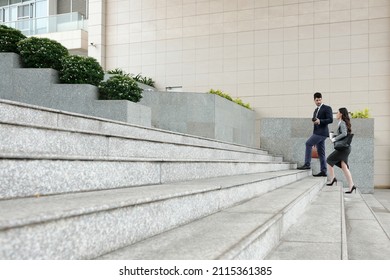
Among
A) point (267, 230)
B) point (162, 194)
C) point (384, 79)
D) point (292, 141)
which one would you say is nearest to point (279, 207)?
point (267, 230)

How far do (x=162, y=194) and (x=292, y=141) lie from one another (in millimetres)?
10163

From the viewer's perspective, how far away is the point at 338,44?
52.2ft

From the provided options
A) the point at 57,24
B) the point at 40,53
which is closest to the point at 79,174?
the point at 40,53

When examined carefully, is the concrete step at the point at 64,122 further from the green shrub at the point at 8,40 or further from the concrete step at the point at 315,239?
the green shrub at the point at 8,40

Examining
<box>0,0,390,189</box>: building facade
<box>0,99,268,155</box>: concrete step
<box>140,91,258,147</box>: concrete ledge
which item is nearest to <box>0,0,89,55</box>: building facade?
<box>0,0,390,189</box>: building facade

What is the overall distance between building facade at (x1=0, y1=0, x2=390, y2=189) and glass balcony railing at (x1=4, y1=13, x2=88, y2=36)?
1010mm

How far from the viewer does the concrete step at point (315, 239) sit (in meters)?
2.66

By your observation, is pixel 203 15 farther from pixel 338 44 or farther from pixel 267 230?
pixel 267 230

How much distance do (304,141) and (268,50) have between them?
6.40 metres

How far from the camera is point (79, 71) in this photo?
811cm

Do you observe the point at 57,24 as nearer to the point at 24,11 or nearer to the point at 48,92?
the point at 24,11

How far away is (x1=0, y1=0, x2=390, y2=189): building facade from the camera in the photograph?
1533 centimetres

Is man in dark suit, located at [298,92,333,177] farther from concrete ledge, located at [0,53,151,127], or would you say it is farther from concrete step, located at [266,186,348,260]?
concrete step, located at [266,186,348,260]
